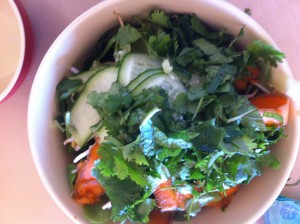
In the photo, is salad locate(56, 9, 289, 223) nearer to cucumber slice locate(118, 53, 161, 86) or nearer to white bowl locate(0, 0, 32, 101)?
cucumber slice locate(118, 53, 161, 86)

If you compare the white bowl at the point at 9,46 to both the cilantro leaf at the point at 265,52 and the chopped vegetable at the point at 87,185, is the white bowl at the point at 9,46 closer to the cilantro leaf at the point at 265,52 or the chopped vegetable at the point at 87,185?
the chopped vegetable at the point at 87,185

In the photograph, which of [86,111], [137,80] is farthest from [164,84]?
[86,111]

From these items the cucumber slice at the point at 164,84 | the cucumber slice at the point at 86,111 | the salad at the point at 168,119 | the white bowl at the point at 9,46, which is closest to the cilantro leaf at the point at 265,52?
the salad at the point at 168,119

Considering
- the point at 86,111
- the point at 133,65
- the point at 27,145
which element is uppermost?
the point at 133,65

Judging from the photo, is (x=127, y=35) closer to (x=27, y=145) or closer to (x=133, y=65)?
(x=133, y=65)

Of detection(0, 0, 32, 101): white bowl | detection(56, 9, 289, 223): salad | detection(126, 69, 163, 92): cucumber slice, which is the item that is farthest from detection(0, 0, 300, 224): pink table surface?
detection(126, 69, 163, 92): cucumber slice

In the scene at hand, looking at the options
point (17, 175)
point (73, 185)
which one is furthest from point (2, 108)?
point (73, 185)
